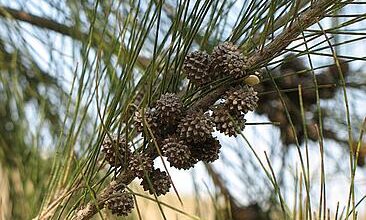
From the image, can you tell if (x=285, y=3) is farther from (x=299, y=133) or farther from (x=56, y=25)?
(x=56, y=25)

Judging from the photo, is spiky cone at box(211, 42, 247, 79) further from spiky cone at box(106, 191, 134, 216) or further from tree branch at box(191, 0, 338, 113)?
spiky cone at box(106, 191, 134, 216)

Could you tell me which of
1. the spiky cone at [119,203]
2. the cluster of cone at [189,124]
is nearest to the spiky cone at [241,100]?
the cluster of cone at [189,124]

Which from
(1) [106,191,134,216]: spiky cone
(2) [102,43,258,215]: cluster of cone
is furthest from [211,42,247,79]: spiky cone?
(1) [106,191,134,216]: spiky cone

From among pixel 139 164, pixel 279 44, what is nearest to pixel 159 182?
pixel 139 164

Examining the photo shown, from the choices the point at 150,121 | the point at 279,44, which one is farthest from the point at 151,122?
the point at 279,44

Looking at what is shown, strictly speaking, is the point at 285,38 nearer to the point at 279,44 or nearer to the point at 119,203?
the point at 279,44

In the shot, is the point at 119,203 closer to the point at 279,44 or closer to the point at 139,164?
the point at 139,164
